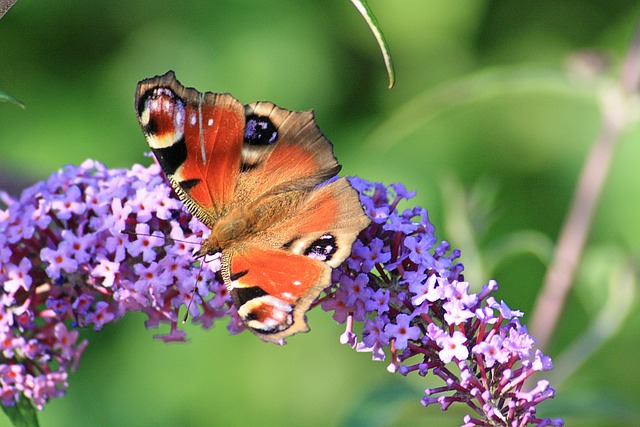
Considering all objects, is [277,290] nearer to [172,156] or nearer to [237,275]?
[237,275]

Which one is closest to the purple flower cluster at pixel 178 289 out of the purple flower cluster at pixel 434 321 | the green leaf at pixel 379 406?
the purple flower cluster at pixel 434 321

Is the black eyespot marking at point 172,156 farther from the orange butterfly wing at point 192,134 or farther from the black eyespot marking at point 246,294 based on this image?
the black eyespot marking at point 246,294

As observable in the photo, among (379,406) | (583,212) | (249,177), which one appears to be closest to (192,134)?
(249,177)

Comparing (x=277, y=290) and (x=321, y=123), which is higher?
(x=321, y=123)

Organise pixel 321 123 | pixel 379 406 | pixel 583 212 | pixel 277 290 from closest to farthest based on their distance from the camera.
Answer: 1. pixel 277 290
2. pixel 379 406
3. pixel 583 212
4. pixel 321 123

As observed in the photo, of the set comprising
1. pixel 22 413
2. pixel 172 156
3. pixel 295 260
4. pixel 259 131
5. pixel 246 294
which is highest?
pixel 259 131

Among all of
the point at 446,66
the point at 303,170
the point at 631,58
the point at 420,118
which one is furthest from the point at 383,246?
the point at 446,66
